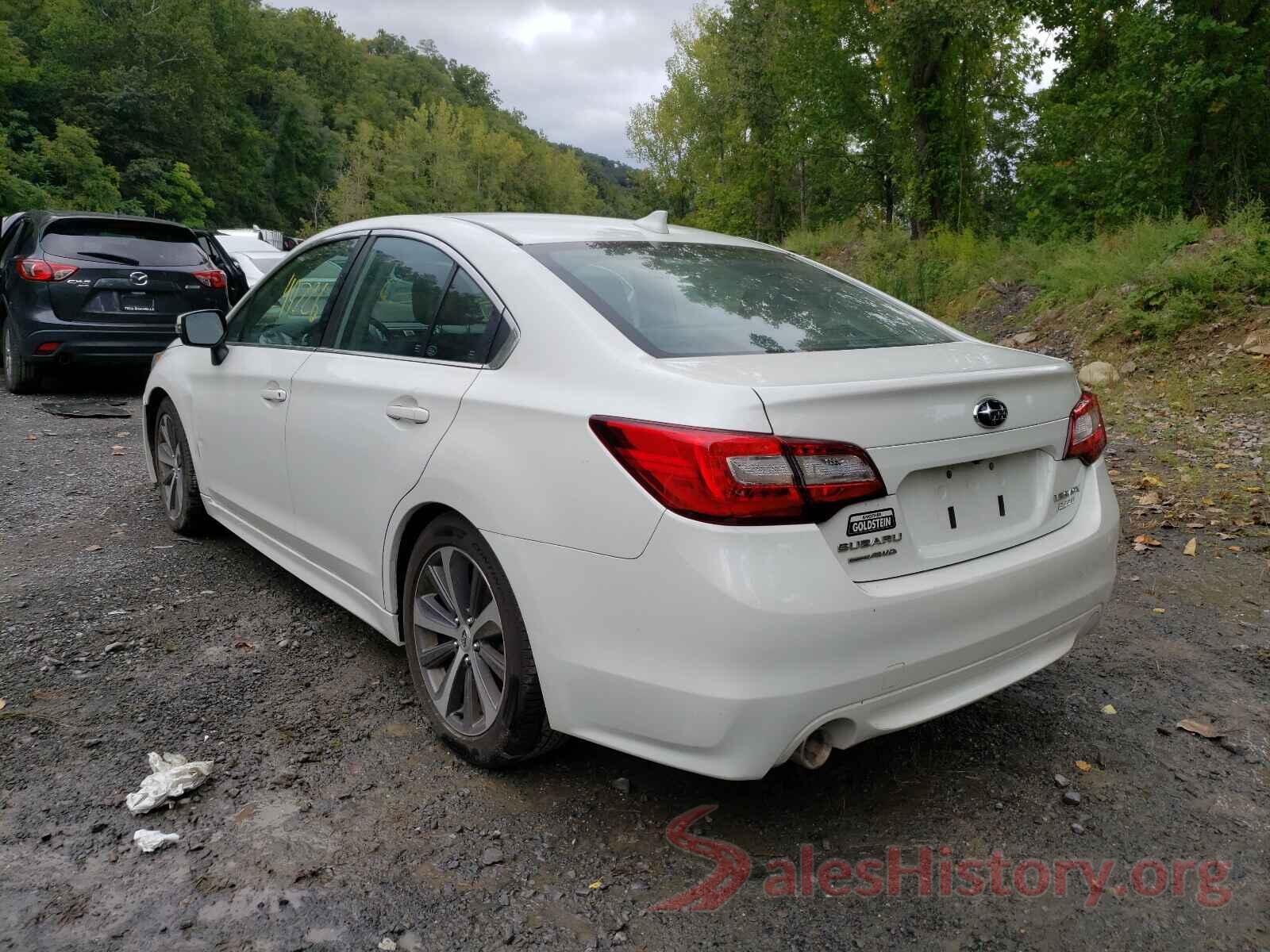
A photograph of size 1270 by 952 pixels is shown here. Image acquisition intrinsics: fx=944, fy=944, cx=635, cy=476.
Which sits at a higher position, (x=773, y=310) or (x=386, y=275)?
(x=386, y=275)

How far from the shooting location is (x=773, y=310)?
2814 millimetres

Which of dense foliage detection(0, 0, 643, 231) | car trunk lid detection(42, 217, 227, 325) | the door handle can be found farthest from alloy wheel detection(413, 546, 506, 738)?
dense foliage detection(0, 0, 643, 231)

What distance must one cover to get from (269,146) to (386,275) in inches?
3385

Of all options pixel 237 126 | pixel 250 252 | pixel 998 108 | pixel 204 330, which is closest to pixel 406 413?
pixel 204 330

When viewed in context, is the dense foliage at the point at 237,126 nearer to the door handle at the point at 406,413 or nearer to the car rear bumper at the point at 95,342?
the car rear bumper at the point at 95,342

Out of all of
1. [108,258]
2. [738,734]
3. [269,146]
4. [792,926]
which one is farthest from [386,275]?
[269,146]

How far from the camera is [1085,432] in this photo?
273 cm

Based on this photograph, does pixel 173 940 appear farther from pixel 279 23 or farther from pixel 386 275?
pixel 279 23

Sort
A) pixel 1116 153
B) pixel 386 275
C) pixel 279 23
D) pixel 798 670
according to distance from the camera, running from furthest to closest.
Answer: pixel 279 23 → pixel 1116 153 → pixel 386 275 → pixel 798 670

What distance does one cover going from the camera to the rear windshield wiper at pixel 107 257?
8797 mm

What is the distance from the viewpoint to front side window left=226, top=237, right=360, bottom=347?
3.60 metres

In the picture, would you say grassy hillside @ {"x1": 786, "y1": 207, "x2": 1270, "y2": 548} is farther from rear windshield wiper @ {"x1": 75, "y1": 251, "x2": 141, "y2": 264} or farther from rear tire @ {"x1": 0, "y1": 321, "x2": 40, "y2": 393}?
rear tire @ {"x1": 0, "y1": 321, "x2": 40, "y2": 393}

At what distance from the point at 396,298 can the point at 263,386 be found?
2.95 ft

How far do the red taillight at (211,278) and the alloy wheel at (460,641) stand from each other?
7.73 m
